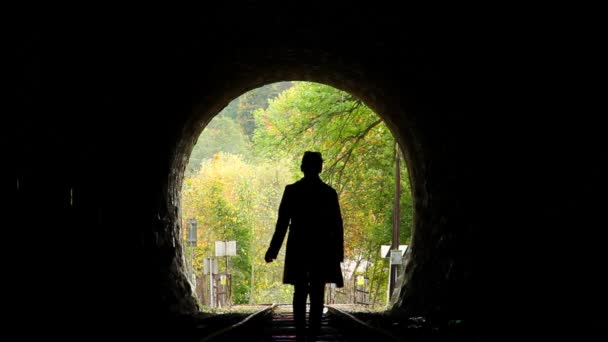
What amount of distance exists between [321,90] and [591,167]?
1379 cm

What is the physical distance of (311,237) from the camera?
640cm

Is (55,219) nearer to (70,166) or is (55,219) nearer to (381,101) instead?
(70,166)

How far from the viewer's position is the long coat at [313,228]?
250 inches

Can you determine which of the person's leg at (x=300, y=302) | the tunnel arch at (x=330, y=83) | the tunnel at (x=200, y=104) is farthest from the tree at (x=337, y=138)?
the person's leg at (x=300, y=302)

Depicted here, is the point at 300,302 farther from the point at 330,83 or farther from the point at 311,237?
the point at 330,83

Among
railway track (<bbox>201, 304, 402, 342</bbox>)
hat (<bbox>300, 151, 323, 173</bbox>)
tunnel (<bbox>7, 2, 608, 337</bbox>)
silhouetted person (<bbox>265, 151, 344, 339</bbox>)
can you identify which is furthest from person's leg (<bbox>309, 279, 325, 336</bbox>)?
tunnel (<bbox>7, 2, 608, 337</bbox>)

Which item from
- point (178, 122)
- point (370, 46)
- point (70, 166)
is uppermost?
point (370, 46)

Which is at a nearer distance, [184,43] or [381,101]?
[184,43]

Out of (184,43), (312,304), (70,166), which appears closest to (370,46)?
(184,43)

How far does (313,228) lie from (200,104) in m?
6.97

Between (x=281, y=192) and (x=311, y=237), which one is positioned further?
(x=281, y=192)

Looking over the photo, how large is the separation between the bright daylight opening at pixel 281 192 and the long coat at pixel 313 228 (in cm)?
884

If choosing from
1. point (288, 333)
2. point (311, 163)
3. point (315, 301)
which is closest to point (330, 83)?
point (288, 333)

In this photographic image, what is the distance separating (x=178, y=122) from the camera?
12391mm
